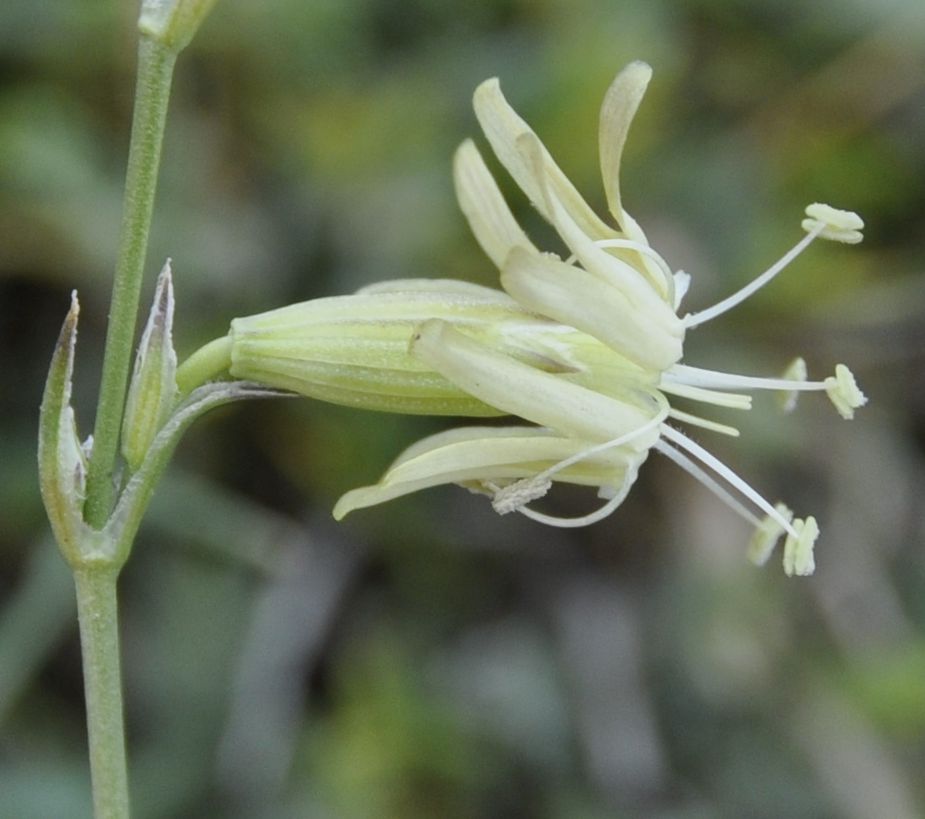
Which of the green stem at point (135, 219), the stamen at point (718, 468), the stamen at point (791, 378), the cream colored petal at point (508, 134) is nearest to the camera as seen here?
the green stem at point (135, 219)

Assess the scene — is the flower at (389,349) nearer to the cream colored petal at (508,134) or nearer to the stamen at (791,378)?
the cream colored petal at (508,134)

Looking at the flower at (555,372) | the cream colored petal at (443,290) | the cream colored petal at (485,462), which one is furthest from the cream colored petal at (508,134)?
the cream colored petal at (485,462)

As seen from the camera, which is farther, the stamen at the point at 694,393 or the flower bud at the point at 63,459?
the stamen at the point at 694,393

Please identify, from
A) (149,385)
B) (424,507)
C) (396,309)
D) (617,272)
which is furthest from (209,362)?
(424,507)

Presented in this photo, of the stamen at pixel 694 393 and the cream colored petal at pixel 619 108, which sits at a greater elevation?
the cream colored petal at pixel 619 108

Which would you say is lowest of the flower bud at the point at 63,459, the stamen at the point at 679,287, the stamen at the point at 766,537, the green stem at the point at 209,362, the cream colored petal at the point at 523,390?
the flower bud at the point at 63,459

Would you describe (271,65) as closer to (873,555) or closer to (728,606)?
(728,606)

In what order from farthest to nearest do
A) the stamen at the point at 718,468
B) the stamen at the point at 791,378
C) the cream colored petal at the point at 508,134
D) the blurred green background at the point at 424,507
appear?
the blurred green background at the point at 424,507 → the stamen at the point at 791,378 → the stamen at the point at 718,468 → the cream colored petal at the point at 508,134
